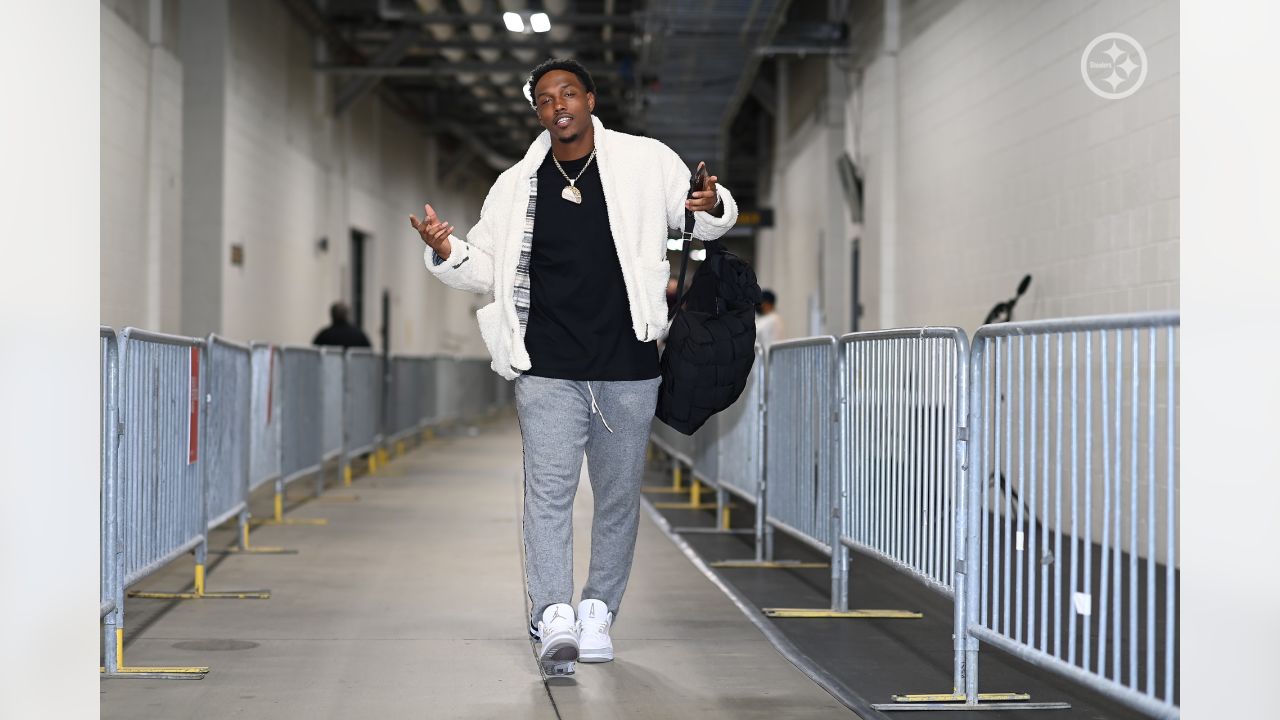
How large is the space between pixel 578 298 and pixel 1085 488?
1.56m

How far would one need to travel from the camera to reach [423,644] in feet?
15.5

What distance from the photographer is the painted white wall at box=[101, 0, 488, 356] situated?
12.4 metres

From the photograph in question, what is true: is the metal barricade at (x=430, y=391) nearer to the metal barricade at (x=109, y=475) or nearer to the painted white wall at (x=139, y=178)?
the painted white wall at (x=139, y=178)

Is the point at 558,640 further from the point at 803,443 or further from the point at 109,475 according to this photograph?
the point at 803,443

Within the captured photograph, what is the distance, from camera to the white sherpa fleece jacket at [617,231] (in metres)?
4.15

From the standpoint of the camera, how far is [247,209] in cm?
1566

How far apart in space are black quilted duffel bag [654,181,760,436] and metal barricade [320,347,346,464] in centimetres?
630

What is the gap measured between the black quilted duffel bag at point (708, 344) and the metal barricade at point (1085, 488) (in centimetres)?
76

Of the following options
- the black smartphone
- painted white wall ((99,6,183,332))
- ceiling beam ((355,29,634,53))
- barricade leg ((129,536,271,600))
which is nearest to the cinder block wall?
the black smartphone
